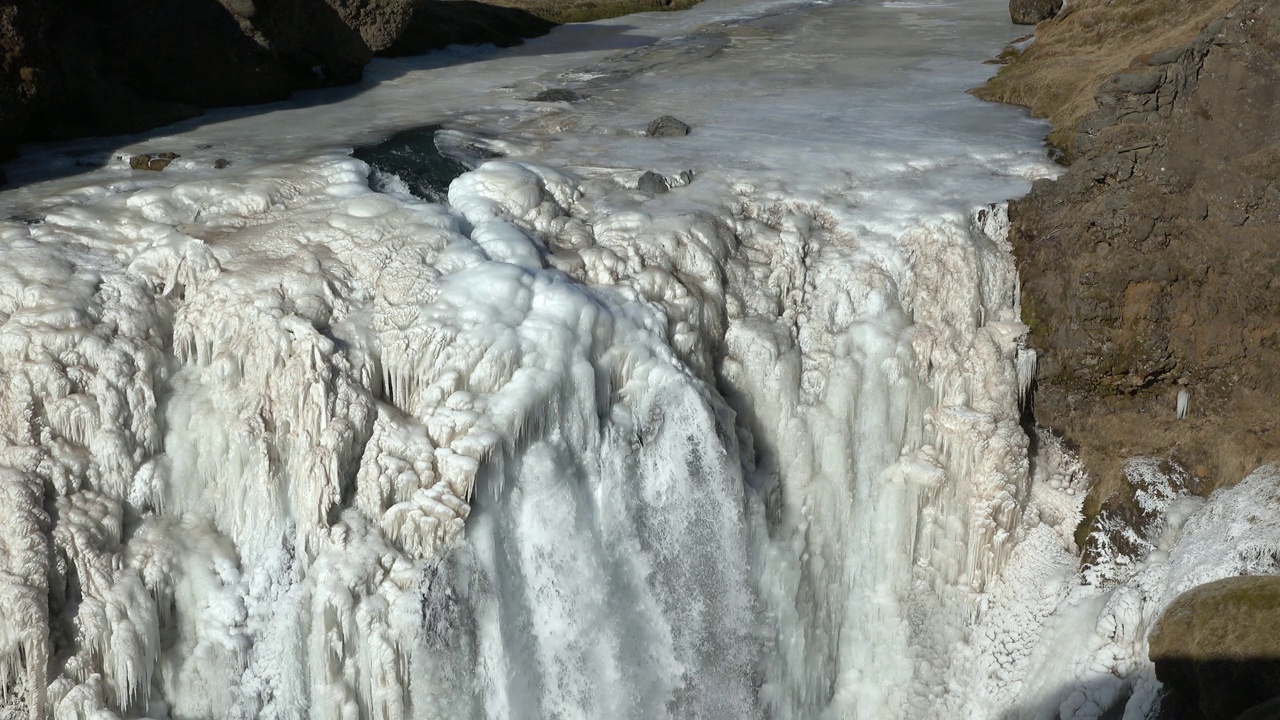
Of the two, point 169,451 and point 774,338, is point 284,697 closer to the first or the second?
point 169,451

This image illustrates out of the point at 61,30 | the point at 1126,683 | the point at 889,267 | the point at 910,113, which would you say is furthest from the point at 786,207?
the point at 61,30

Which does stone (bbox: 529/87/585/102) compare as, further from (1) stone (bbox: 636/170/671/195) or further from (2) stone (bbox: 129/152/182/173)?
(2) stone (bbox: 129/152/182/173)

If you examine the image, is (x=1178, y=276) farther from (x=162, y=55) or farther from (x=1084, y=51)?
(x=162, y=55)

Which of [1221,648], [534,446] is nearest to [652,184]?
[534,446]

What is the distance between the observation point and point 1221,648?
668 centimetres

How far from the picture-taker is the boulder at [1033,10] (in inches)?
698

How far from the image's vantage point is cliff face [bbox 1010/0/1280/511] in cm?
887

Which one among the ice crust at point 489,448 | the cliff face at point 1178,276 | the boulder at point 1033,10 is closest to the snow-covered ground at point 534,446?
the ice crust at point 489,448

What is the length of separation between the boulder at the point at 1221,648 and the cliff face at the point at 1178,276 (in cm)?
186

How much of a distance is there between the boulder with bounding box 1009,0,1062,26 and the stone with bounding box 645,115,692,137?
338 inches

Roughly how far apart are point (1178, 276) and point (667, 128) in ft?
16.0

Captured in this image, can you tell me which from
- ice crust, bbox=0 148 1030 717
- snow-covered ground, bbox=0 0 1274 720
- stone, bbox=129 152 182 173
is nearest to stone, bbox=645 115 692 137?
snow-covered ground, bbox=0 0 1274 720

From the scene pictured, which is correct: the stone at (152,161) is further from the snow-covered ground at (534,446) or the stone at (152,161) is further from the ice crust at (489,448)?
the ice crust at (489,448)

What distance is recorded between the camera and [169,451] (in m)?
7.34
